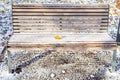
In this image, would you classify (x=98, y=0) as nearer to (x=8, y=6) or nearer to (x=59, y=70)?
(x=8, y=6)

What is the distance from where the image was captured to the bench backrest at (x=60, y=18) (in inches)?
184

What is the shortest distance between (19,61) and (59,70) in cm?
86

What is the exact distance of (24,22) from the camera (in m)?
4.71

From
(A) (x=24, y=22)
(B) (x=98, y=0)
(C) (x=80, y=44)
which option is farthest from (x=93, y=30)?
(B) (x=98, y=0)

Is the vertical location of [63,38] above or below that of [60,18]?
below

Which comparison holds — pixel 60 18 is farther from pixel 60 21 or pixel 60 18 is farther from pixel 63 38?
pixel 63 38

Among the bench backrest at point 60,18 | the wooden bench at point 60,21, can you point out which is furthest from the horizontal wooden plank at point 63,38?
the bench backrest at point 60,18

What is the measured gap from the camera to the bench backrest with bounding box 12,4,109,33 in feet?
15.4

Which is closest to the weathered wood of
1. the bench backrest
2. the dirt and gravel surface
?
the bench backrest

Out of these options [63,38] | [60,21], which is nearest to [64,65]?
[63,38]

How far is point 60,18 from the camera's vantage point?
15.7 ft

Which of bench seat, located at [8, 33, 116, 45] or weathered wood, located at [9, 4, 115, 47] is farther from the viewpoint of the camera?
weathered wood, located at [9, 4, 115, 47]

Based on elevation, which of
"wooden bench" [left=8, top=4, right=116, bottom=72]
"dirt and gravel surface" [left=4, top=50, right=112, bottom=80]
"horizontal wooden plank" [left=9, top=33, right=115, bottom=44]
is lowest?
"dirt and gravel surface" [left=4, top=50, right=112, bottom=80]

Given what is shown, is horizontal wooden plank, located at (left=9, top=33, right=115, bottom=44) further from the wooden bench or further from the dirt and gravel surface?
the dirt and gravel surface
